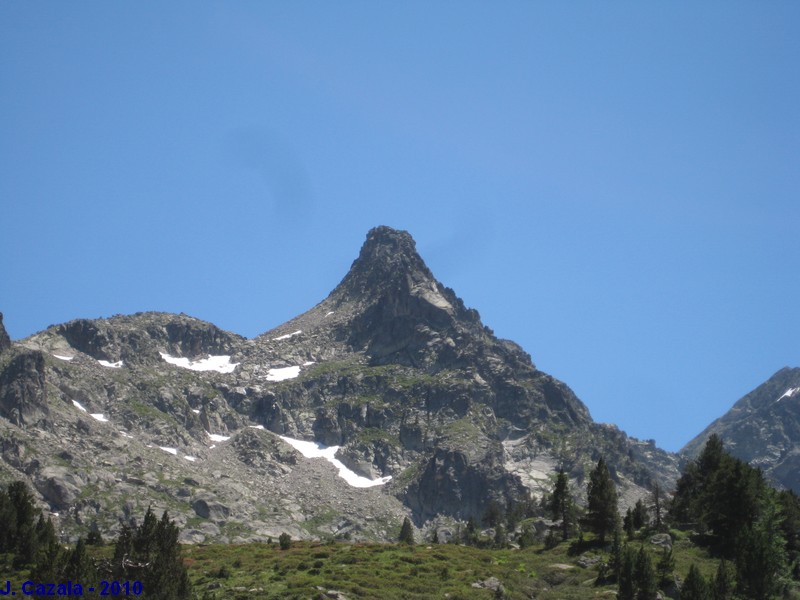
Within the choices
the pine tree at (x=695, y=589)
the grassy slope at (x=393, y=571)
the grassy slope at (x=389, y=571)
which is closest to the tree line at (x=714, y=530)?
the pine tree at (x=695, y=589)

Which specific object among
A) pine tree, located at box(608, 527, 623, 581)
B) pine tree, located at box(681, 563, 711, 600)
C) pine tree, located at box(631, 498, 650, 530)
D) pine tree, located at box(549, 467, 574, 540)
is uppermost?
pine tree, located at box(549, 467, 574, 540)

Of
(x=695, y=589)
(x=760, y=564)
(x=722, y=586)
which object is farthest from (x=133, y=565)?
(x=760, y=564)

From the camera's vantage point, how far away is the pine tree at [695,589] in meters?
72.4

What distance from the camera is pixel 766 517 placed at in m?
90.3

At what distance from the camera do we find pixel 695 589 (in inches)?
2864

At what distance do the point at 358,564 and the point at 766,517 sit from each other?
4649 cm

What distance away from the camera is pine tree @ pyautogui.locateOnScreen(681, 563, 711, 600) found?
72.4 meters

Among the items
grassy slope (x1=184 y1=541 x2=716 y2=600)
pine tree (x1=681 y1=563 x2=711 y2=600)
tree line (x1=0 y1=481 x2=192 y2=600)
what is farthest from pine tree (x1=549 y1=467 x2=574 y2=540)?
tree line (x1=0 y1=481 x2=192 y2=600)

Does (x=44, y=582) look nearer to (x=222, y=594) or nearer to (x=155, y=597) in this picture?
(x=155, y=597)

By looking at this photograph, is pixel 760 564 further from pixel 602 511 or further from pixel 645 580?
pixel 602 511

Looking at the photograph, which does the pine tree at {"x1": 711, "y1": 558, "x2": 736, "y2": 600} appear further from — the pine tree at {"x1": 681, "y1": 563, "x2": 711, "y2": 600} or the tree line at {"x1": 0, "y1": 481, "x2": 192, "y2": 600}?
the tree line at {"x1": 0, "y1": 481, "x2": 192, "y2": 600}

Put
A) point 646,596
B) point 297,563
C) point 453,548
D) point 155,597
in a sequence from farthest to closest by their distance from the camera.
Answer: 1. point 453,548
2. point 297,563
3. point 646,596
4. point 155,597

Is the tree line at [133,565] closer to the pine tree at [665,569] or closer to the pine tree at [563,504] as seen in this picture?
the pine tree at [665,569]

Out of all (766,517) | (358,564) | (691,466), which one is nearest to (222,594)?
(358,564)
